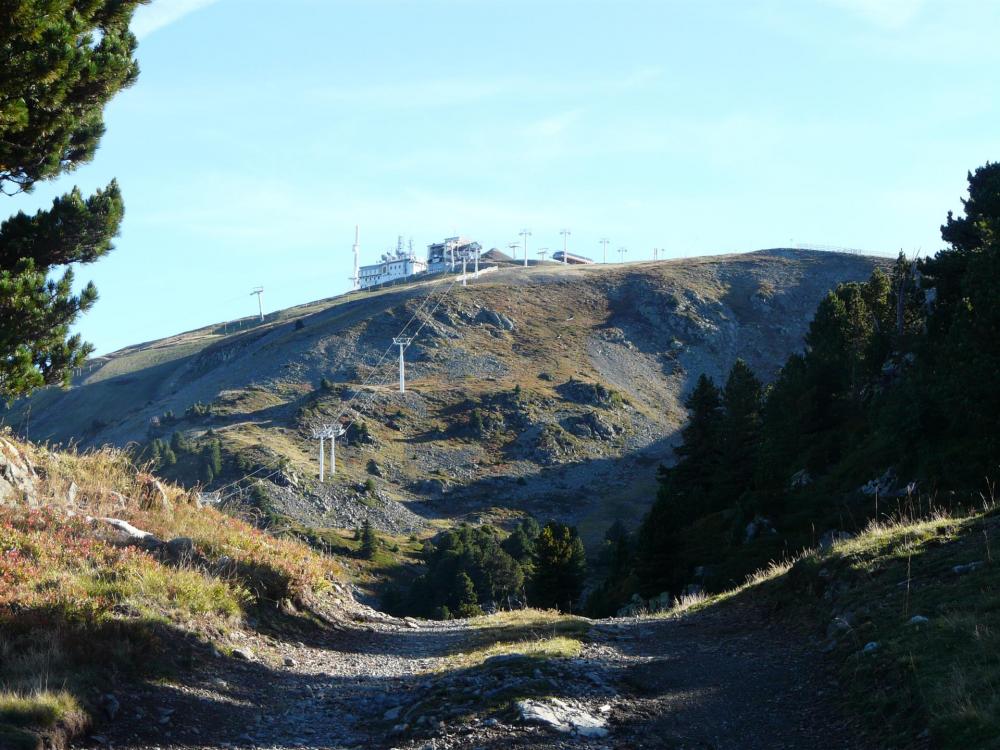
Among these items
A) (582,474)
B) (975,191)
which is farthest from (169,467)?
(975,191)

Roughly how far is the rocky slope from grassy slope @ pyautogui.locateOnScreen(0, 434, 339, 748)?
56.1m

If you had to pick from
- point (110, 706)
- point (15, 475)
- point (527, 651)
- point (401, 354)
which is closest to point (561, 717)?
point (527, 651)

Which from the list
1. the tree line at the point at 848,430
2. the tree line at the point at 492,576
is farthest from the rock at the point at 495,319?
the tree line at the point at 848,430

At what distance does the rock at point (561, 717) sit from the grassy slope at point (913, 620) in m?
2.14

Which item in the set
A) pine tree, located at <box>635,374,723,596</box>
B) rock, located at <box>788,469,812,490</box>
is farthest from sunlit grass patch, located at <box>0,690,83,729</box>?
pine tree, located at <box>635,374,723,596</box>

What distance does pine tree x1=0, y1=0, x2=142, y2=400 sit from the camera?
32.9ft

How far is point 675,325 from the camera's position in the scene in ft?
464

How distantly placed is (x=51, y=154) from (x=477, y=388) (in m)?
104

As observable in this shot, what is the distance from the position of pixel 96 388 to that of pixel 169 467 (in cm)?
8254

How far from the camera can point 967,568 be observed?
30.4 feet

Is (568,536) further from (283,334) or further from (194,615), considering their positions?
(283,334)

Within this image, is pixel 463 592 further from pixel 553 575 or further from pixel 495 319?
pixel 495 319

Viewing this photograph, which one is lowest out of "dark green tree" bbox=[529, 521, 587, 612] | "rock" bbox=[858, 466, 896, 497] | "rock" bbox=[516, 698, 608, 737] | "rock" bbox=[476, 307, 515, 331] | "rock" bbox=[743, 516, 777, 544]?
"dark green tree" bbox=[529, 521, 587, 612]

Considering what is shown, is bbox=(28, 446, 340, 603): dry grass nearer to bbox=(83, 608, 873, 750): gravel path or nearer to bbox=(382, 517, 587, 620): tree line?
bbox=(83, 608, 873, 750): gravel path
